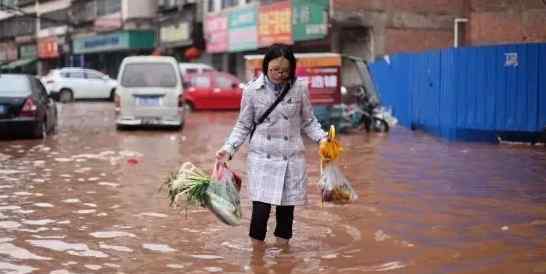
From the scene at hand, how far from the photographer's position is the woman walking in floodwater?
5.88 metres

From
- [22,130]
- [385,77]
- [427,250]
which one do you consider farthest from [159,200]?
[385,77]

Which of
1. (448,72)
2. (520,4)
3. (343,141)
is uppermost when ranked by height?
(520,4)

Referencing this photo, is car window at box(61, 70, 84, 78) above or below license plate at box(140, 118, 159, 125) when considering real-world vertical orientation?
above

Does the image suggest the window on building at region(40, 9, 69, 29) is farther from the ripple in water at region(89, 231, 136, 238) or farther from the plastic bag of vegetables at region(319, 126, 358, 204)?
the plastic bag of vegetables at region(319, 126, 358, 204)

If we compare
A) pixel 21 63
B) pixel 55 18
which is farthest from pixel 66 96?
pixel 21 63

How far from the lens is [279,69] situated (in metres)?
5.80

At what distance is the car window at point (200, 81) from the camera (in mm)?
27219

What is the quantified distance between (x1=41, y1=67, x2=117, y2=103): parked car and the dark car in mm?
18036

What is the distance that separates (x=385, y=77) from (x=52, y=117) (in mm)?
9320

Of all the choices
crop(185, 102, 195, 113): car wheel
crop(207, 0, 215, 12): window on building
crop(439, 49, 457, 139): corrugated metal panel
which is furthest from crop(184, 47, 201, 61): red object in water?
crop(439, 49, 457, 139): corrugated metal panel

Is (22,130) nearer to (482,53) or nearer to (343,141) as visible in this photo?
(343,141)

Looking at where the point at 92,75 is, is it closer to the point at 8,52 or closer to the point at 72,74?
the point at 72,74

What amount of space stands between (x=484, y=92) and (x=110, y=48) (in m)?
39.2

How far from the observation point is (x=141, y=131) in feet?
61.1
